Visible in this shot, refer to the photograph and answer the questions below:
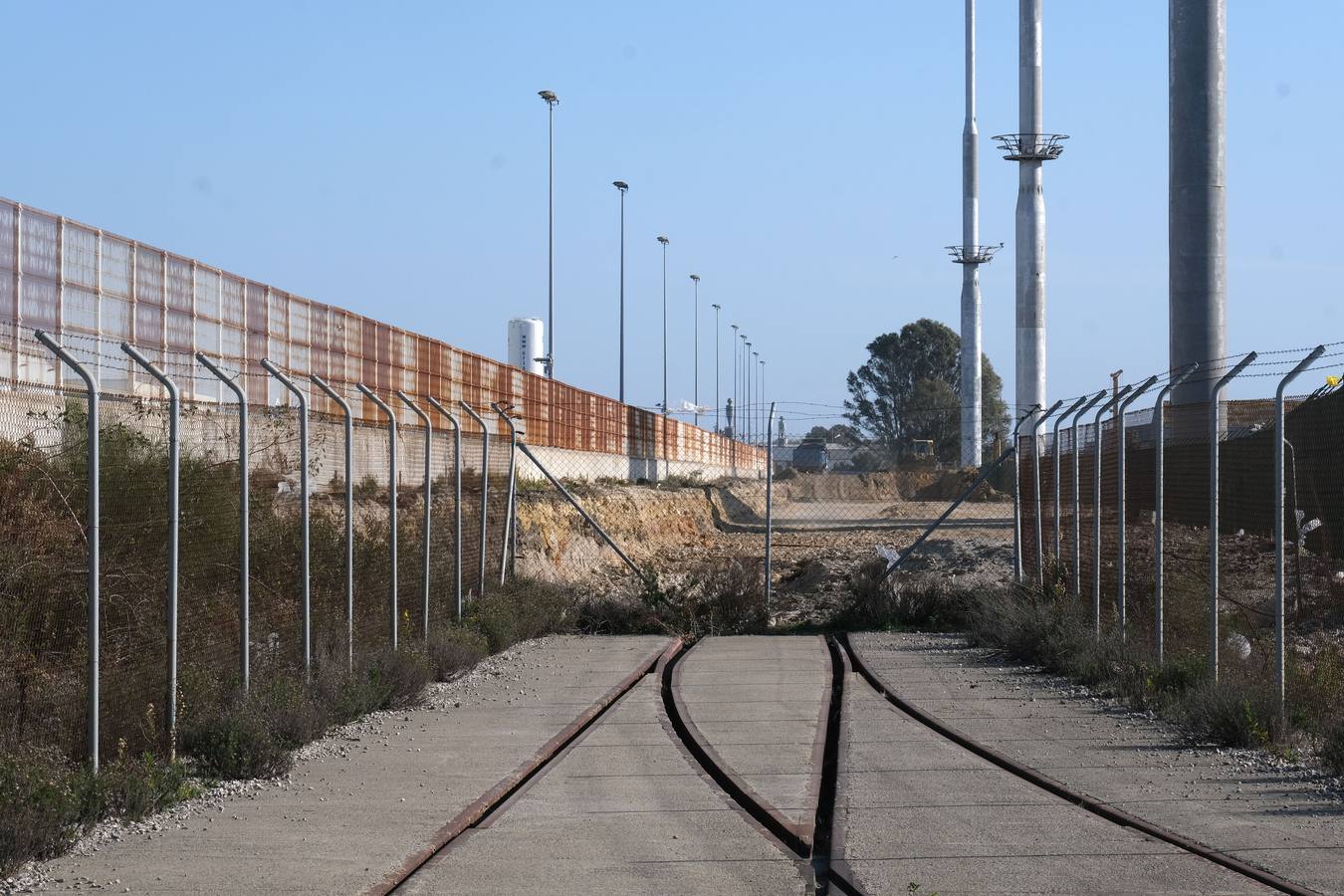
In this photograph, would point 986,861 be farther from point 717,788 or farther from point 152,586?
point 152,586

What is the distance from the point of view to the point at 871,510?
47000 millimetres

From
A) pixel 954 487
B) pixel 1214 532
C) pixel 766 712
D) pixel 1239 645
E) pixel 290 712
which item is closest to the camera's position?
pixel 290 712

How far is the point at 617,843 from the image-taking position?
26.2 ft

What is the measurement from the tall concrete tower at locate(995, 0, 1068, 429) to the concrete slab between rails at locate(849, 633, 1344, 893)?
42.8m

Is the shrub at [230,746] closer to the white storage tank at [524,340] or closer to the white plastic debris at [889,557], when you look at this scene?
the white plastic debris at [889,557]

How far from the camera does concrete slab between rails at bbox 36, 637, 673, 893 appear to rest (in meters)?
7.32

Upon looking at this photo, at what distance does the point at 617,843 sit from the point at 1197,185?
22580 millimetres

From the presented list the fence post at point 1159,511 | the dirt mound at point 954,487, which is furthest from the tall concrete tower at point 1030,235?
the fence post at point 1159,511

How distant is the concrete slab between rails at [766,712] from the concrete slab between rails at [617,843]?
0.36m

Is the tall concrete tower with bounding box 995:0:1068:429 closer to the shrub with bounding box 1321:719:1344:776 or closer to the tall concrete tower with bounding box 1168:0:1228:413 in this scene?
the tall concrete tower with bounding box 1168:0:1228:413

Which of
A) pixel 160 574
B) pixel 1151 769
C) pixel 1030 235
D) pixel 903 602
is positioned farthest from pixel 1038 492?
pixel 1030 235

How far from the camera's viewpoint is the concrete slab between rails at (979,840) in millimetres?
7160

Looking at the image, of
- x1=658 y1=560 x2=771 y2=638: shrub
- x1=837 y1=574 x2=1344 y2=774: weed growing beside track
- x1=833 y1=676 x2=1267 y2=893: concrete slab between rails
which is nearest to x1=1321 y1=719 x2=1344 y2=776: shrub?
x1=837 y1=574 x2=1344 y2=774: weed growing beside track

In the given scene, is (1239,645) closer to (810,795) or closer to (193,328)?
(810,795)
